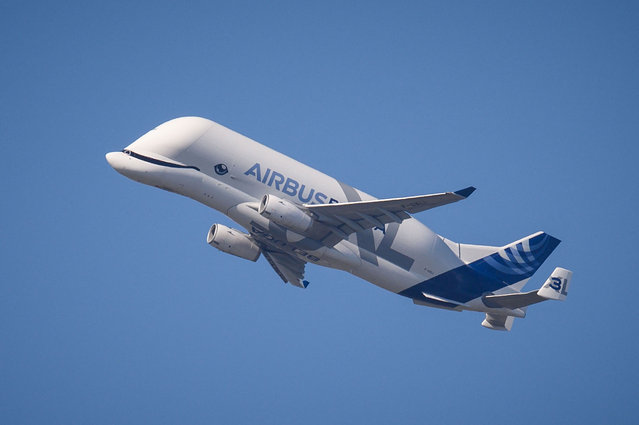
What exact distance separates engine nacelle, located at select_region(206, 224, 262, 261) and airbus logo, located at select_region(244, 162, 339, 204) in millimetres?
5951

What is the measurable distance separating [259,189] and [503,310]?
1723cm

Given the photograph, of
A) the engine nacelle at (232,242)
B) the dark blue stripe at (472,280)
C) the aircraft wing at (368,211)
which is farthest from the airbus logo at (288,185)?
the dark blue stripe at (472,280)

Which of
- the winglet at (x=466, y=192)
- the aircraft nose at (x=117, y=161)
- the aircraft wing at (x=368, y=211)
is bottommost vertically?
the aircraft nose at (x=117, y=161)

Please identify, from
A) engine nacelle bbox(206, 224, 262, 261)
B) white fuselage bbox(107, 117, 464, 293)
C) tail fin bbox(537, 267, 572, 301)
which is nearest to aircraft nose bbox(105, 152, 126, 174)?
white fuselage bbox(107, 117, 464, 293)

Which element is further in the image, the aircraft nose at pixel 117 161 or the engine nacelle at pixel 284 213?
the aircraft nose at pixel 117 161

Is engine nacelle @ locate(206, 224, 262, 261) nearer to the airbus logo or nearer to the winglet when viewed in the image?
the airbus logo

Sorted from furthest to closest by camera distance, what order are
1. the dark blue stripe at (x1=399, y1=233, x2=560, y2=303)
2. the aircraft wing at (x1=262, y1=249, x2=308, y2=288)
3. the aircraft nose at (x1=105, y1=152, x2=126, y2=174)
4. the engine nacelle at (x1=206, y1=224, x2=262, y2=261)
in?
the aircraft wing at (x1=262, y1=249, x2=308, y2=288)
the engine nacelle at (x1=206, y1=224, x2=262, y2=261)
the dark blue stripe at (x1=399, y1=233, x2=560, y2=303)
the aircraft nose at (x1=105, y1=152, x2=126, y2=174)

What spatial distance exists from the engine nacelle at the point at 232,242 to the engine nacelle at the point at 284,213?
6.72 meters

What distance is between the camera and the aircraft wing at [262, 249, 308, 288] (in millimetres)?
51375

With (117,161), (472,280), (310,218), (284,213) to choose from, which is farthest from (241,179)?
(472,280)

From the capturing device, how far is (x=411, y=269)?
48.1 m

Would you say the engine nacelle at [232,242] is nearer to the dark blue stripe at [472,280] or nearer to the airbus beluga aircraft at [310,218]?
the airbus beluga aircraft at [310,218]

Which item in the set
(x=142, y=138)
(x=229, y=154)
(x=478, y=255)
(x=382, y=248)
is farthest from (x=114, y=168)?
(x=478, y=255)

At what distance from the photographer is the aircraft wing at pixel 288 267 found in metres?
51.4
